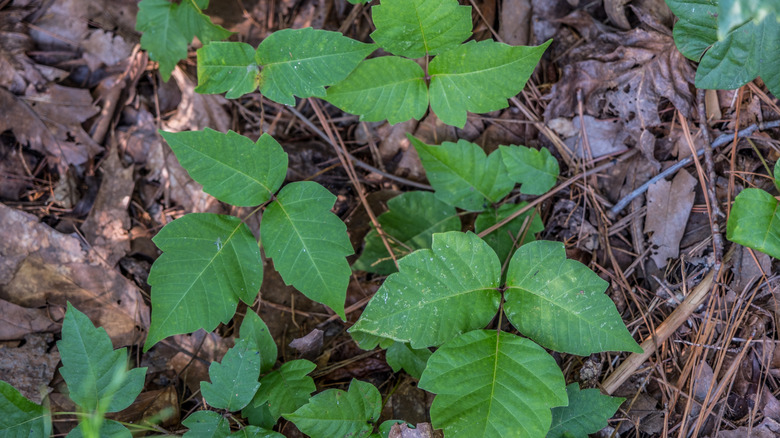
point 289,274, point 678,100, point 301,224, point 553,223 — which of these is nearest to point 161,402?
point 289,274

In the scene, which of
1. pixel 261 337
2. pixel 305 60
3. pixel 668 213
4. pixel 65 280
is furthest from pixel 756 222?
pixel 65 280

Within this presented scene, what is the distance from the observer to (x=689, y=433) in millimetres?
1940

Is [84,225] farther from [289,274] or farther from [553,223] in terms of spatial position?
[553,223]

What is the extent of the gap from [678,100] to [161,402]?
102 inches

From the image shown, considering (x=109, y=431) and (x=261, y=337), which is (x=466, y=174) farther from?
(x=109, y=431)

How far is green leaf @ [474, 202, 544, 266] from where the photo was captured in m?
2.14

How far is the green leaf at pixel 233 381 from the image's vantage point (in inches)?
74.5

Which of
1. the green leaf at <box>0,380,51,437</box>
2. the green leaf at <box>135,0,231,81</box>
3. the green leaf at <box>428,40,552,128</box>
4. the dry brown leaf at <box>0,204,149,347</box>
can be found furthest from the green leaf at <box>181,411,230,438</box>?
the green leaf at <box>135,0,231,81</box>

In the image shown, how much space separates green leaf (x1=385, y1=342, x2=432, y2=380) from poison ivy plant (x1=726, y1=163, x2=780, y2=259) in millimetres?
1227

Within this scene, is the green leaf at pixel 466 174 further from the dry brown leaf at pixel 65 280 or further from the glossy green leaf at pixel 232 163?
the dry brown leaf at pixel 65 280

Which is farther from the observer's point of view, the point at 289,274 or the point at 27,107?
the point at 27,107

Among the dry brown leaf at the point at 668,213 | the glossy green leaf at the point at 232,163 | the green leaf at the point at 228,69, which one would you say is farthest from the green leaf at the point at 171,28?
the dry brown leaf at the point at 668,213

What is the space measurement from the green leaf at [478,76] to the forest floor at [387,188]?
47cm

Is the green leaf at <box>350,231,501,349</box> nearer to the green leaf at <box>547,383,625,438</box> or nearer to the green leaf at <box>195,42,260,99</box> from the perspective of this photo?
the green leaf at <box>547,383,625,438</box>
